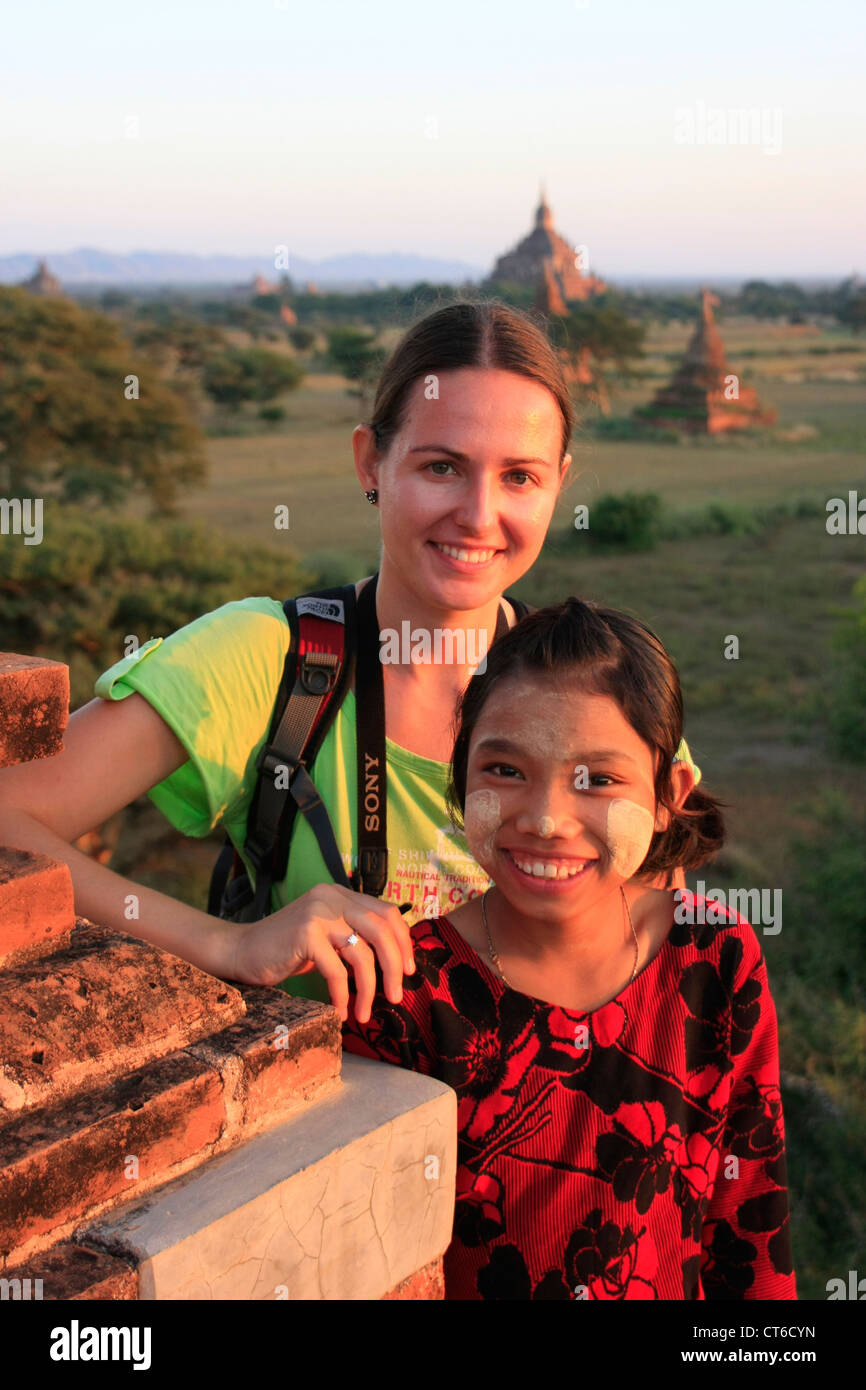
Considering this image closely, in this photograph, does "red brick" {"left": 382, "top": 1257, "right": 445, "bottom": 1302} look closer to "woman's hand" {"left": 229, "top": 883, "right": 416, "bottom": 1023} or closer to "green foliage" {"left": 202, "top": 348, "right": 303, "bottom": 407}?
"woman's hand" {"left": 229, "top": 883, "right": 416, "bottom": 1023}

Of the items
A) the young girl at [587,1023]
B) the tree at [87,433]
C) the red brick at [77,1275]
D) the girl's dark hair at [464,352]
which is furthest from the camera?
the tree at [87,433]

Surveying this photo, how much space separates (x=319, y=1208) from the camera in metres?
1.61

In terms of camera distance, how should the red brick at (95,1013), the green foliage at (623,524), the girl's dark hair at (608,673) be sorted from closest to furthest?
the red brick at (95,1013) < the girl's dark hair at (608,673) < the green foliage at (623,524)

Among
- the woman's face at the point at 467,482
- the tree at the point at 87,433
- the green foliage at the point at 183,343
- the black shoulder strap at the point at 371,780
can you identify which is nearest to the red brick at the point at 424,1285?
the black shoulder strap at the point at 371,780

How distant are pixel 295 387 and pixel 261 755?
40.1 m

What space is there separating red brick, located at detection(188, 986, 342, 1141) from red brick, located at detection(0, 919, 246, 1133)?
1.7 inches

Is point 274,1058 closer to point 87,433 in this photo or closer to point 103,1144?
point 103,1144

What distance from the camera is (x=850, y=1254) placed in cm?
514

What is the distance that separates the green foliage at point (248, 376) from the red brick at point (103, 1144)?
3867 centimetres

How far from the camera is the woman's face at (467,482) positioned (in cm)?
235

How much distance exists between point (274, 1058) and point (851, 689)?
30.2ft

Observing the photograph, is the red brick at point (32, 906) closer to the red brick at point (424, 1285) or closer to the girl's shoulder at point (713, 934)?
the red brick at point (424, 1285)

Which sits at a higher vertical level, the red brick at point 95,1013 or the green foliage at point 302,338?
the green foliage at point 302,338

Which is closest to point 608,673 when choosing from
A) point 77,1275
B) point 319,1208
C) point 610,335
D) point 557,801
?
point 557,801
